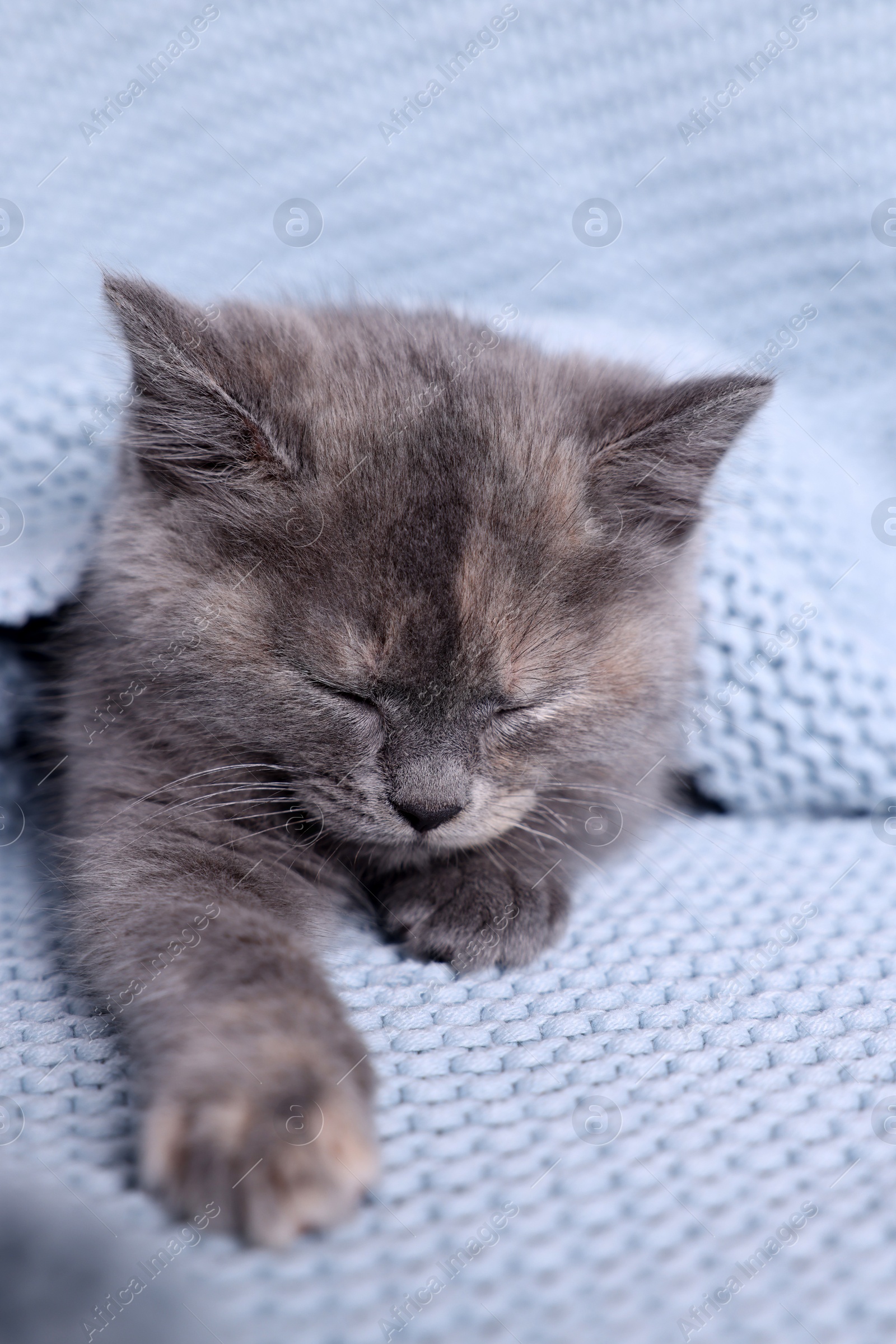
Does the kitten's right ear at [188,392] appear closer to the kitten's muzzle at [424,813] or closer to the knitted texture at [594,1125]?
the kitten's muzzle at [424,813]

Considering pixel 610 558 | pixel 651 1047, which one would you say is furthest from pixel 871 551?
pixel 651 1047

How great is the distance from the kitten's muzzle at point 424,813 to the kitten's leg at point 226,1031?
0.46 ft

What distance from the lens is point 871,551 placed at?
6.14 feet

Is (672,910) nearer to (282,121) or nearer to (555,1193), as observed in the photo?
(555,1193)

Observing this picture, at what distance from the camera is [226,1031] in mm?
772

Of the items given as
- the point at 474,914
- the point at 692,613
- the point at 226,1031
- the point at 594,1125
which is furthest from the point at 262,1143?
the point at 692,613

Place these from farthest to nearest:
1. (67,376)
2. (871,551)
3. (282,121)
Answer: (282,121) < (871,551) < (67,376)

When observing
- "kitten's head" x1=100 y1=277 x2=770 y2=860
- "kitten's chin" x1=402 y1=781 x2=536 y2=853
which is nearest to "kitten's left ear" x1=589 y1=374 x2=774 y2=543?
"kitten's head" x1=100 y1=277 x2=770 y2=860

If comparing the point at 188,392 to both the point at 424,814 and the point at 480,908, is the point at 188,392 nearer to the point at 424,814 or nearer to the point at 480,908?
the point at 424,814

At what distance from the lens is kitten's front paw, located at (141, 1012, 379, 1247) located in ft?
2.22

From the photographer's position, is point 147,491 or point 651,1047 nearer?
point 651,1047

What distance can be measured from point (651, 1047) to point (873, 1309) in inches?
12.5

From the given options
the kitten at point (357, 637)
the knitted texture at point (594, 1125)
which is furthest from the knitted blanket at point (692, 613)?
the kitten at point (357, 637)

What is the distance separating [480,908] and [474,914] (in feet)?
0.04
